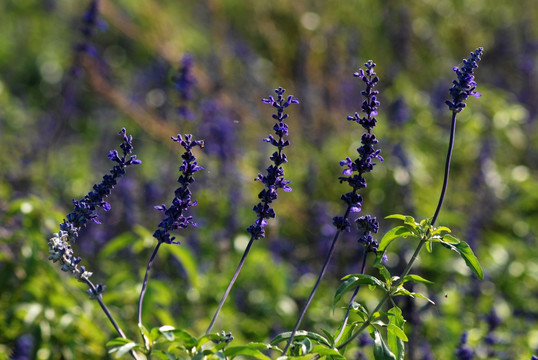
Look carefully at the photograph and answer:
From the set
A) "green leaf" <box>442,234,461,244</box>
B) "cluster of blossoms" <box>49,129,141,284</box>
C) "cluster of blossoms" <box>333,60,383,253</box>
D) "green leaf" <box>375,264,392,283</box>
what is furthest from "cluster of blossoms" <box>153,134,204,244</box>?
"green leaf" <box>442,234,461,244</box>

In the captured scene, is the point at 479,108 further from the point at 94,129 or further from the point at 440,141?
the point at 94,129

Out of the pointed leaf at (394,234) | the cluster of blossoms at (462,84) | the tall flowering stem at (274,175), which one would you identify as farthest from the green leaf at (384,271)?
the cluster of blossoms at (462,84)

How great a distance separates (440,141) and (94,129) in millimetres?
5862

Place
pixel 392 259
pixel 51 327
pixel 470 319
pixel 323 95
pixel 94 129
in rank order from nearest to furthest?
pixel 51 327, pixel 470 319, pixel 392 259, pixel 323 95, pixel 94 129

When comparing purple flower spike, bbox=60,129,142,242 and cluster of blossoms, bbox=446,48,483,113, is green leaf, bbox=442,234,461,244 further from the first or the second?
purple flower spike, bbox=60,129,142,242

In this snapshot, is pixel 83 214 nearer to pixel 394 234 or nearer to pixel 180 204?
pixel 180 204

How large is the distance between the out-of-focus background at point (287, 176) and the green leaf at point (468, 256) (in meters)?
1.11

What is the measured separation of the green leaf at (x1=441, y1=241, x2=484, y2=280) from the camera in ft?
8.00

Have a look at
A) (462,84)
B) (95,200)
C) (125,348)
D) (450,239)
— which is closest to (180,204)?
(95,200)

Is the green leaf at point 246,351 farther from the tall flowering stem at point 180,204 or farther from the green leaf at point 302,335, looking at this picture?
the tall flowering stem at point 180,204

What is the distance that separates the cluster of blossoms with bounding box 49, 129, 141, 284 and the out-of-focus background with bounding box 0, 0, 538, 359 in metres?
0.72

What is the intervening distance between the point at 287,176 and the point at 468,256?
483 centimetres

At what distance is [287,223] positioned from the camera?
7.23 meters

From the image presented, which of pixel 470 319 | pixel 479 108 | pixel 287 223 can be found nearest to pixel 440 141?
pixel 479 108
